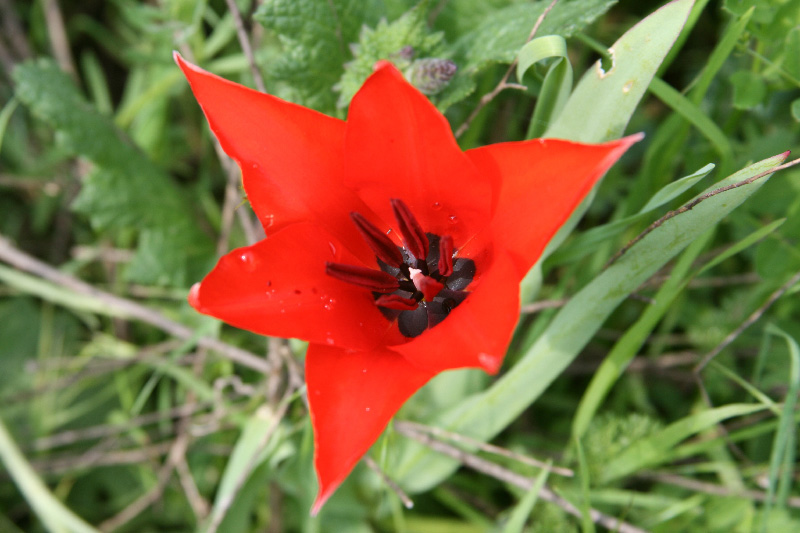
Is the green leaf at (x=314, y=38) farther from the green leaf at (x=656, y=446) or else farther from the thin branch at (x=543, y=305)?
the green leaf at (x=656, y=446)

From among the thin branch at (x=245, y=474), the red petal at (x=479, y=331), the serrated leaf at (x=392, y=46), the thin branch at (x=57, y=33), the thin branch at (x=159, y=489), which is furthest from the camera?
the thin branch at (x=57, y=33)

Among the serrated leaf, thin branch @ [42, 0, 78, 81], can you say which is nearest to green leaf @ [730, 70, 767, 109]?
the serrated leaf

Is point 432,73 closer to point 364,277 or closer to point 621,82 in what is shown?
point 621,82

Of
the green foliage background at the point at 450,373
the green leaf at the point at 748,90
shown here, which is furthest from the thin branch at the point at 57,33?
the green leaf at the point at 748,90

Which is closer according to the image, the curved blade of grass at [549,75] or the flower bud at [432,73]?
the curved blade of grass at [549,75]

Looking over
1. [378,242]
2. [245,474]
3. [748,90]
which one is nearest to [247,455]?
[245,474]

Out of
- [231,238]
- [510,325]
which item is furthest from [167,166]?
[510,325]

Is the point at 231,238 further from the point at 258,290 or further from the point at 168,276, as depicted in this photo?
the point at 258,290
